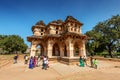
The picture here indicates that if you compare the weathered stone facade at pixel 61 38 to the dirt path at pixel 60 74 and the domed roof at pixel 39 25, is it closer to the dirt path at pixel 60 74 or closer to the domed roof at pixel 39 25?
the domed roof at pixel 39 25

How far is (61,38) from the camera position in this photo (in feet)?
66.3

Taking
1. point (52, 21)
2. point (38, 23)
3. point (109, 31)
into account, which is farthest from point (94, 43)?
point (38, 23)

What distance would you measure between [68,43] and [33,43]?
8451mm

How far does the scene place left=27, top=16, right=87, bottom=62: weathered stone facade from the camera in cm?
1788

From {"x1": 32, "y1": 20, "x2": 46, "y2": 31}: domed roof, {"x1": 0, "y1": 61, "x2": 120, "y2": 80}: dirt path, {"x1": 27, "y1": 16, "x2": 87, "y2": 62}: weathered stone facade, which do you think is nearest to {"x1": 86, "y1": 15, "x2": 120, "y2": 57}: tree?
{"x1": 27, "y1": 16, "x2": 87, "y2": 62}: weathered stone facade

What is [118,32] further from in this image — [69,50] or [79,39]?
[69,50]

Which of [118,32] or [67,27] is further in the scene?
[118,32]

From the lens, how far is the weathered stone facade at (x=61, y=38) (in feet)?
58.6

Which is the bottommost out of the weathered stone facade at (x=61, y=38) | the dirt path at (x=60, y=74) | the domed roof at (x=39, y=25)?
the dirt path at (x=60, y=74)

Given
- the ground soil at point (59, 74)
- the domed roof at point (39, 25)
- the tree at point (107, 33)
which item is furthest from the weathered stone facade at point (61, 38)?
the tree at point (107, 33)

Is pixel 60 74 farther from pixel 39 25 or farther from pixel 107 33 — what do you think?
pixel 107 33

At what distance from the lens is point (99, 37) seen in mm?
32062

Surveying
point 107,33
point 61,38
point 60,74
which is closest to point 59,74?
point 60,74

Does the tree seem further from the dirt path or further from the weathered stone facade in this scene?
the dirt path
